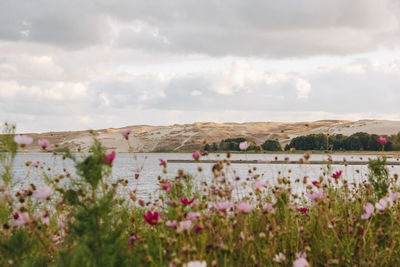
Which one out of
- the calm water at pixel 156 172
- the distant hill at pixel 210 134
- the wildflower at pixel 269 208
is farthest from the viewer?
the distant hill at pixel 210 134

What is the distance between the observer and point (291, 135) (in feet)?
237

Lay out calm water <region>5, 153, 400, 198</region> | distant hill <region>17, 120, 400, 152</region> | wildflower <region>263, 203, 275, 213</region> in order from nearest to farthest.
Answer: wildflower <region>263, 203, 275, 213</region> < calm water <region>5, 153, 400, 198</region> < distant hill <region>17, 120, 400, 152</region>

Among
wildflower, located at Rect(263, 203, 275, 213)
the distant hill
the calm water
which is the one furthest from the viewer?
the distant hill

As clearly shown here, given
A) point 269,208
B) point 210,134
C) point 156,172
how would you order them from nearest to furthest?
point 269,208 → point 156,172 → point 210,134

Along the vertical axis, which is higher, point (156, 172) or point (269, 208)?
point (269, 208)

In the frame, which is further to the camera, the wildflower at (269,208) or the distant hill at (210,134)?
the distant hill at (210,134)

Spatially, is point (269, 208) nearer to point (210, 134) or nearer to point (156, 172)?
point (156, 172)

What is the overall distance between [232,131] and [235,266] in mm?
74313

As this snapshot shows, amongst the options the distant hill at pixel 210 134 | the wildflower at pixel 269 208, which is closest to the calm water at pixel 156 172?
the wildflower at pixel 269 208

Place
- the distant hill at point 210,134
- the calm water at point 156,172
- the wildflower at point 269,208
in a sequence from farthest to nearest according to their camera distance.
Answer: the distant hill at point 210,134, the calm water at point 156,172, the wildflower at point 269,208

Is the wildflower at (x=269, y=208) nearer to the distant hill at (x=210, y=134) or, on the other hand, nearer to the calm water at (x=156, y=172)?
the calm water at (x=156, y=172)

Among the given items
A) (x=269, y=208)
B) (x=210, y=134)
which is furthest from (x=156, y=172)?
(x=210, y=134)

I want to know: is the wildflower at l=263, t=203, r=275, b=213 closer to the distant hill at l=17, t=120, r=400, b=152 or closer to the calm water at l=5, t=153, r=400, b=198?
the calm water at l=5, t=153, r=400, b=198

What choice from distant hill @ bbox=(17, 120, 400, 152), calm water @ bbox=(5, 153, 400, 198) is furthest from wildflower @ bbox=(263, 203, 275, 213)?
distant hill @ bbox=(17, 120, 400, 152)
